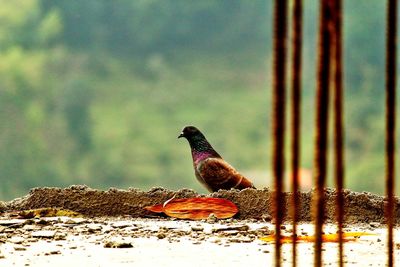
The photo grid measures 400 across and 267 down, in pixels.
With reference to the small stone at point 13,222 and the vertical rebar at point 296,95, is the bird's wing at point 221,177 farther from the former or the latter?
the vertical rebar at point 296,95

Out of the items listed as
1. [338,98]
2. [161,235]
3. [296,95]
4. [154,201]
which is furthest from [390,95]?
[154,201]

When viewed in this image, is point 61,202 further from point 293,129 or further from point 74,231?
point 293,129

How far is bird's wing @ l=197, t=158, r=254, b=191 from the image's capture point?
4.84 metres

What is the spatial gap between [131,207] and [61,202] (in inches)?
15.8

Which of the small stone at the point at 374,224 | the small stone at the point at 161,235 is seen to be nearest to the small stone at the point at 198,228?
the small stone at the point at 161,235

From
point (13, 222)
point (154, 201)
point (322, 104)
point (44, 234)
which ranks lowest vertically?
point (322, 104)

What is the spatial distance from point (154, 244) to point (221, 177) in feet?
5.08

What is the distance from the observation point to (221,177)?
15.9 feet

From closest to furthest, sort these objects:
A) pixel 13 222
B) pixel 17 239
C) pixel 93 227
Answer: pixel 17 239 → pixel 93 227 → pixel 13 222

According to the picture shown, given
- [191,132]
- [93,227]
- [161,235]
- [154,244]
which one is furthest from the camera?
[191,132]

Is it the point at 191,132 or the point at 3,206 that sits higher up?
the point at 191,132

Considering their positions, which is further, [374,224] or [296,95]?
[374,224]

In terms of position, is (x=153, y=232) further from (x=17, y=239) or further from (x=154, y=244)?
(x=17, y=239)

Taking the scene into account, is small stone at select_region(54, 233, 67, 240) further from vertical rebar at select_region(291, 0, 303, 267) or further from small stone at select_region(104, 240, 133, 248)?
vertical rebar at select_region(291, 0, 303, 267)
